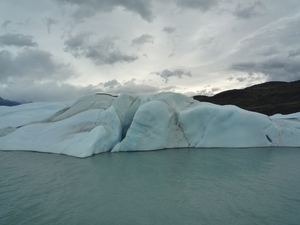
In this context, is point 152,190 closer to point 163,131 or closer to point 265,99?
point 163,131

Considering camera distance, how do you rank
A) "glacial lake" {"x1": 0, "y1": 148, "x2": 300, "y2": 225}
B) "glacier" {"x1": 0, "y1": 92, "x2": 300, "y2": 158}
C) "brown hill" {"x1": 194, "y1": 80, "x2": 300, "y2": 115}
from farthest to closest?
"brown hill" {"x1": 194, "y1": 80, "x2": 300, "y2": 115}
"glacier" {"x1": 0, "y1": 92, "x2": 300, "y2": 158}
"glacial lake" {"x1": 0, "y1": 148, "x2": 300, "y2": 225}

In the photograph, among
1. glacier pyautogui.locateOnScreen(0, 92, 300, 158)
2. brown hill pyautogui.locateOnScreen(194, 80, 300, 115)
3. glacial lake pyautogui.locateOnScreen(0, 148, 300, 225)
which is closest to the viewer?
glacial lake pyautogui.locateOnScreen(0, 148, 300, 225)

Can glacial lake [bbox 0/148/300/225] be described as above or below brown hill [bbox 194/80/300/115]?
below

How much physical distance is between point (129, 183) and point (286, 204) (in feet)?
10.9

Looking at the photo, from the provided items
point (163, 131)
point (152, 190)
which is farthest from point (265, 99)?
point (152, 190)

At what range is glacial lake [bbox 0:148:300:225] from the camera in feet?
13.0

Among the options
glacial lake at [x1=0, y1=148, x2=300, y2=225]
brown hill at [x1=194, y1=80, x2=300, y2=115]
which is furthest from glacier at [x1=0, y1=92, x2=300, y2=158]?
brown hill at [x1=194, y1=80, x2=300, y2=115]

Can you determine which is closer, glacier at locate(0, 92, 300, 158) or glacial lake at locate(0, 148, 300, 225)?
glacial lake at locate(0, 148, 300, 225)

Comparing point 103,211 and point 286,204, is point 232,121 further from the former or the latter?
point 103,211

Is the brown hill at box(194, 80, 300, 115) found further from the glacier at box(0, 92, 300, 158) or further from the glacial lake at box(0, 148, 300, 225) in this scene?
the glacial lake at box(0, 148, 300, 225)

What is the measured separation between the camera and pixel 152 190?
5.17 m

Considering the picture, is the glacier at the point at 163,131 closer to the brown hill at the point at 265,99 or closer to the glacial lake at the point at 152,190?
the glacial lake at the point at 152,190

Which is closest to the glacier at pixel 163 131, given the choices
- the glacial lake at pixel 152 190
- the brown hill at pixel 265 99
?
the glacial lake at pixel 152 190

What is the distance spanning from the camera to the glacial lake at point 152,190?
13.0 ft
